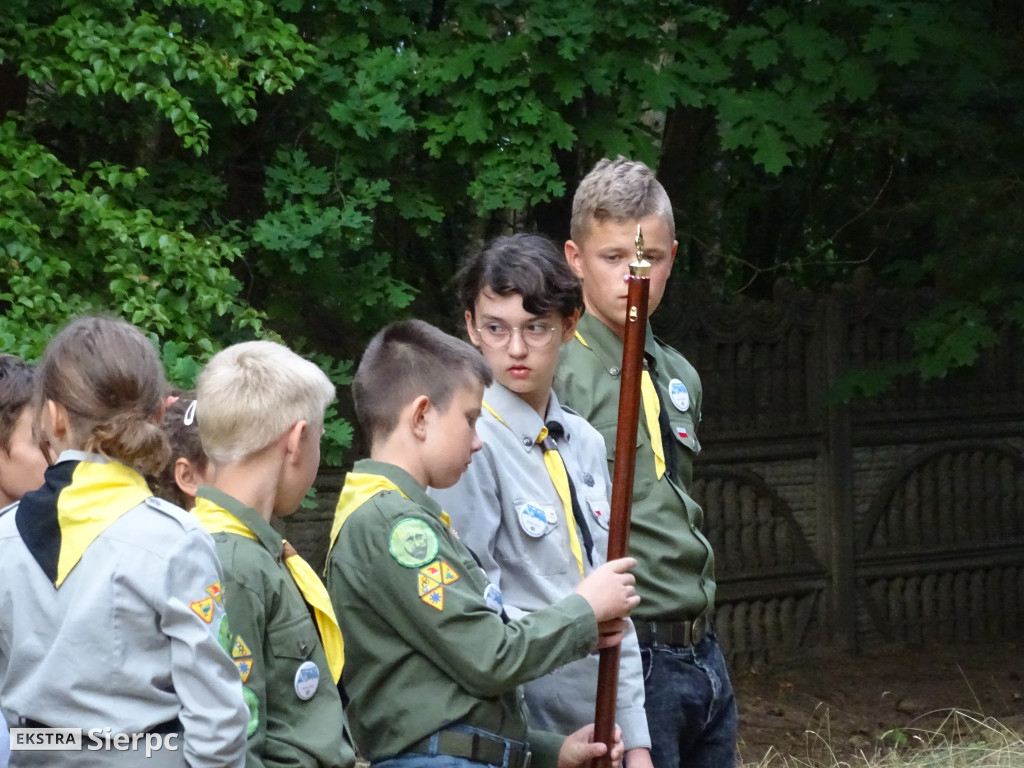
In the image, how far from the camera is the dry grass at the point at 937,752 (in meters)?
4.71

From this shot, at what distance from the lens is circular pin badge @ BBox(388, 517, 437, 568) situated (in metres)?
2.18

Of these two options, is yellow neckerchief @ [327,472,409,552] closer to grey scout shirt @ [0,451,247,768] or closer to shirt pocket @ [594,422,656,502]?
grey scout shirt @ [0,451,247,768]

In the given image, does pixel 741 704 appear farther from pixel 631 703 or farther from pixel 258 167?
pixel 631 703

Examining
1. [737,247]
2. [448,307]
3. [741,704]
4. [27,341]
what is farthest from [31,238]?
[737,247]

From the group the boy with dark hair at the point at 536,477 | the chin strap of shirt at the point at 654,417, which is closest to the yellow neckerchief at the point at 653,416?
the chin strap of shirt at the point at 654,417

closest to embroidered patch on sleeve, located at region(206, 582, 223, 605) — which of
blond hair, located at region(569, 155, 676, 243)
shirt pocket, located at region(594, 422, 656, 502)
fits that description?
shirt pocket, located at region(594, 422, 656, 502)

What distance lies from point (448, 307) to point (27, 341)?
2.87m

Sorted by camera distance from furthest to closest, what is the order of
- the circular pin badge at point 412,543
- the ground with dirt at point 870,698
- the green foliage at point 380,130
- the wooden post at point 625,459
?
the ground with dirt at point 870,698
the green foliage at point 380,130
the wooden post at point 625,459
the circular pin badge at point 412,543

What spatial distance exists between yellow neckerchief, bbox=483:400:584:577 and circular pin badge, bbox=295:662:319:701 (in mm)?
587

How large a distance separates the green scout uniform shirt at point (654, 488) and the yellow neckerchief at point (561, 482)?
0.21m

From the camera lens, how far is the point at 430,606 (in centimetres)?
216

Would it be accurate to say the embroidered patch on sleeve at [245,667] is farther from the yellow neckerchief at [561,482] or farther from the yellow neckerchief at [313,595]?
the yellow neckerchief at [561,482]

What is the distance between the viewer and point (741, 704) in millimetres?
6574

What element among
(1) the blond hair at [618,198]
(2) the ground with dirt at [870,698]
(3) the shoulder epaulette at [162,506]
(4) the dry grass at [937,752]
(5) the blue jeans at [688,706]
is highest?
(1) the blond hair at [618,198]
